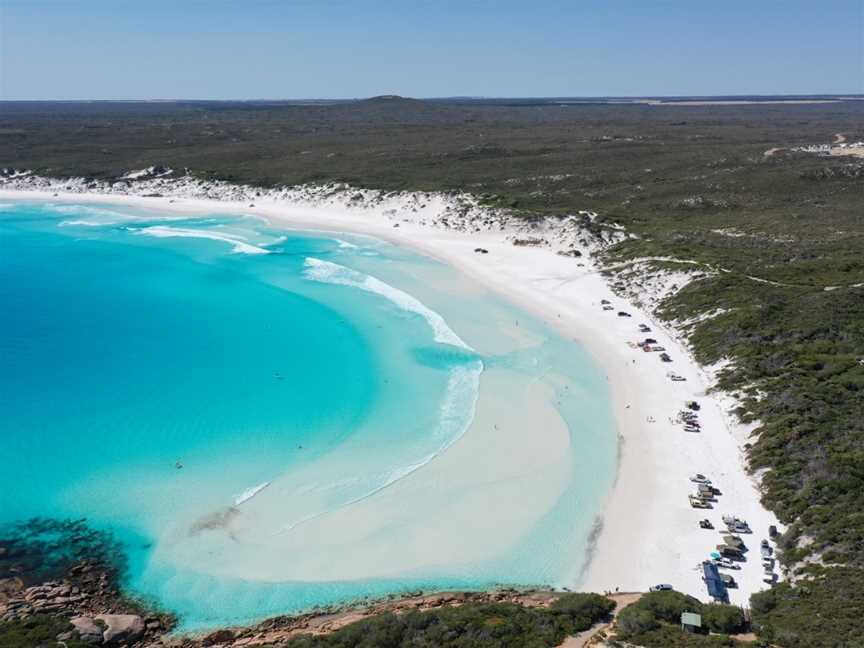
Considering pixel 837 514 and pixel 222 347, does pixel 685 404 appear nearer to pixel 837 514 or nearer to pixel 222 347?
pixel 837 514

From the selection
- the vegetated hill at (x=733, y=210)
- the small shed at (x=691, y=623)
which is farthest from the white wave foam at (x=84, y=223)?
A: the small shed at (x=691, y=623)

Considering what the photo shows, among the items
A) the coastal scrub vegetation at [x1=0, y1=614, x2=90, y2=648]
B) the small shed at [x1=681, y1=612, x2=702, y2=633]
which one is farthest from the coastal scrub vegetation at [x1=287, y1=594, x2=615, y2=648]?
the coastal scrub vegetation at [x1=0, y1=614, x2=90, y2=648]

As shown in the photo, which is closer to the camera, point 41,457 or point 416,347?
point 41,457

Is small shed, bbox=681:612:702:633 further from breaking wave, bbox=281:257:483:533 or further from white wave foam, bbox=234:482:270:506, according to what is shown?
white wave foam, bbox=234:482:270:506

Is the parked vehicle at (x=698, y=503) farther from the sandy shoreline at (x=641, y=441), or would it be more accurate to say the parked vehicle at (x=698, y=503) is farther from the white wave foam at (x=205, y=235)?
the white wave foam at (x=205, y=235)

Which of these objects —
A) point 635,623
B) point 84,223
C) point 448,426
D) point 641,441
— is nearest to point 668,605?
point 635,623

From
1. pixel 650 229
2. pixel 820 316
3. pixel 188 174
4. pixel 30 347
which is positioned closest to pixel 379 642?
pixel 820 316

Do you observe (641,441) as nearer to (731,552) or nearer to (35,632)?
(731,552)
